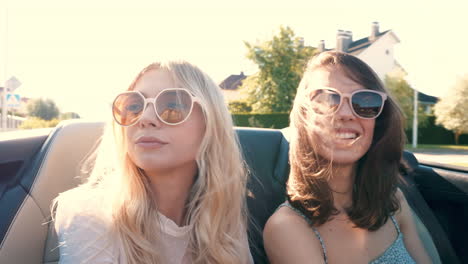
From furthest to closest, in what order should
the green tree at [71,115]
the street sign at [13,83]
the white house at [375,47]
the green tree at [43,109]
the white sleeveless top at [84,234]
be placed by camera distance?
the green tree at [43,109] → the white house at [375,47] → the street sign at [13,83] → the green tree at [71,115] → the white sleeveless top at [84,234]

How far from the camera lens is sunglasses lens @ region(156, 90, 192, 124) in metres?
1.41

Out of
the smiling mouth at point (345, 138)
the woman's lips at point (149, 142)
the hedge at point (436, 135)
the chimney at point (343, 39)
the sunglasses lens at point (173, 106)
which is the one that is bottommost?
the hedge at point (436, 135)

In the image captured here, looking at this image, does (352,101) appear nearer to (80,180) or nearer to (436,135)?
(80,180)

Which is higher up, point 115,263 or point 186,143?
point 186,143

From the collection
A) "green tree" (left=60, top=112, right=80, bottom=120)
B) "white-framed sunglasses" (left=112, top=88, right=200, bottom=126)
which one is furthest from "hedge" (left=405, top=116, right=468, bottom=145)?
"white-framed sunglasses" (left=112, top=88, right=200, bottom=126)

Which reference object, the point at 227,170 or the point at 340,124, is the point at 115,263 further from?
the point at 340,124

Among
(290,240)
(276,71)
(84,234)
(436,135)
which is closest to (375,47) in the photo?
(436,135)

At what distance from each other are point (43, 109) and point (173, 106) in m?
46.2

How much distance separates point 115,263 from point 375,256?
3.45 ft

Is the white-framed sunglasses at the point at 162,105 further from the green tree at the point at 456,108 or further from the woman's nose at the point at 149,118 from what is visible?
the green tree at the point at 456,108

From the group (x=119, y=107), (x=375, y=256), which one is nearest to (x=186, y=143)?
(x=119, y=107)

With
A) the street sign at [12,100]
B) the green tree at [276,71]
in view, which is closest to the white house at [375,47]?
the green tree at [276,71]

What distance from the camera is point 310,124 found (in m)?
1.67

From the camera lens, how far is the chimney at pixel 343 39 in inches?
1245
